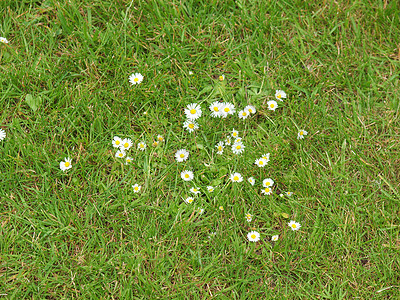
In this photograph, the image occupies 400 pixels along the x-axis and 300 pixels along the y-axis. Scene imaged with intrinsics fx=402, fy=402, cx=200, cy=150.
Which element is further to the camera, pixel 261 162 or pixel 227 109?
pixel 227 109

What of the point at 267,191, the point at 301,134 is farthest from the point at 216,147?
the point at 301,134

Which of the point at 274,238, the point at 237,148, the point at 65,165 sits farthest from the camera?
the point at 237,148

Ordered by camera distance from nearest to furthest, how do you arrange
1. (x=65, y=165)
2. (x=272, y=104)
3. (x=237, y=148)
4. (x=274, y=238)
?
1. (x=274, y=238)
2. (x=65, y=165)
3. (x=237, y=148)
4. (x=272, y=104)

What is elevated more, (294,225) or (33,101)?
(33,101)

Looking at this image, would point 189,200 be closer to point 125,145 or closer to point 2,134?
point 125,145

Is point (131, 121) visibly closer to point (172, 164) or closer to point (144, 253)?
point (172, 164)

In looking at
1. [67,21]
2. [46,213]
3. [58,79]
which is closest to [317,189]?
[46,213]

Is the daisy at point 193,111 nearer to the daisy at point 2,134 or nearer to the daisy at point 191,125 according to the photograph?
the daisy at point 191,125

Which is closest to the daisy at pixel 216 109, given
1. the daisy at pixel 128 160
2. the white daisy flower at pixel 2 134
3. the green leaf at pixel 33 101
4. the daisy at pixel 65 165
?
the daisy at pixel 128 160
